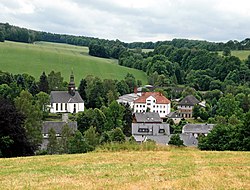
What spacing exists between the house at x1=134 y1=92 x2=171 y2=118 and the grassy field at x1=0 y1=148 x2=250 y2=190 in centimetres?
8645

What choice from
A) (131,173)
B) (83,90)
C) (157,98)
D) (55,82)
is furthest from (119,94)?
(131,173)

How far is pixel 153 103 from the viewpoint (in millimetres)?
109688

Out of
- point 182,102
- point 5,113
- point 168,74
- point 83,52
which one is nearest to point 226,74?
point 168,74

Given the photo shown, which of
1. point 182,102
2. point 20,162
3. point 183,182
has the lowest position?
point 182,102

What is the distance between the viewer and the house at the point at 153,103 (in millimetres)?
107625

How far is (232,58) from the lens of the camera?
492ft

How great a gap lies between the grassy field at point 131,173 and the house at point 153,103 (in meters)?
86.4

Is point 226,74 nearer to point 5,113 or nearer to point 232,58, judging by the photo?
point 232,58

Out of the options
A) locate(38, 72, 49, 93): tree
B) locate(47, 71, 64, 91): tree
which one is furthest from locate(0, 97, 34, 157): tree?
Answer: locate(47, 71, 64, 91): tree

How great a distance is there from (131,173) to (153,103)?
3714 inches

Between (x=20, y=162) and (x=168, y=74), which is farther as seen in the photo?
(x=168, y=74)

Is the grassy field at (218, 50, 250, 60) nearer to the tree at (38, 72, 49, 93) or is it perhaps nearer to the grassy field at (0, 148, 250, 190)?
the tree at (38, 72, 49, 93)

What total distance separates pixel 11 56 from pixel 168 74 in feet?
164

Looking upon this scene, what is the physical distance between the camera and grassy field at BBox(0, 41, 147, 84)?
130725mm
